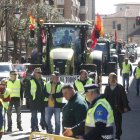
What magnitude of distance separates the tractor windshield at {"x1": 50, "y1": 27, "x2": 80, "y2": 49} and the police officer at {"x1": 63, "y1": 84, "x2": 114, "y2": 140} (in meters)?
16.1

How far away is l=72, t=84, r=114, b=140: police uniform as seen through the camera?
8.12 m

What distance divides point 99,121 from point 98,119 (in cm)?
3

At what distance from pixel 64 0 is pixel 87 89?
7491 cm

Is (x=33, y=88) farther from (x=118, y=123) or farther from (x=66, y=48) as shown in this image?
(x=66, y=48)

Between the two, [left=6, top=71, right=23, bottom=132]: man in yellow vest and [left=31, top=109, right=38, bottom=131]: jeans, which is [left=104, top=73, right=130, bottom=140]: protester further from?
[left=6, top=71, right=23, bottom=132]: man in yellow vest

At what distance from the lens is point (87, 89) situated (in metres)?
8.43

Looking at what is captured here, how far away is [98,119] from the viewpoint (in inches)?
320

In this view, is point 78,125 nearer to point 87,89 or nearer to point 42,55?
point 87,89

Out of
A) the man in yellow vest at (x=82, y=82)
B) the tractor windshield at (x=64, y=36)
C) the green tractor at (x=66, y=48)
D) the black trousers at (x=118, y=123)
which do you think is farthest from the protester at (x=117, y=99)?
the tractor windshield at (x=64, y=36)

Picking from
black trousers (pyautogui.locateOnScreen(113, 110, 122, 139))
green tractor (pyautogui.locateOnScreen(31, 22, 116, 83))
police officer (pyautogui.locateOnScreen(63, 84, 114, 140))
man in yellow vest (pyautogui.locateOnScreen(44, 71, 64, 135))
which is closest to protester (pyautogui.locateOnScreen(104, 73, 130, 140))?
black trousers (pyautogui.locateOnScreen(113, 110, 122, 139))

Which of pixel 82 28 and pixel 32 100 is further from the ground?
pixel 82 28

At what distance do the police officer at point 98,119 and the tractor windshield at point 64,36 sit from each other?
1606 cm

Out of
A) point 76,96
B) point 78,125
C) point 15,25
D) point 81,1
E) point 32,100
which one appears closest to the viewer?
point 78,125

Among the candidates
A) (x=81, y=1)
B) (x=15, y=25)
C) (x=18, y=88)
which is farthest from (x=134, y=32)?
(x=18, y=88)
